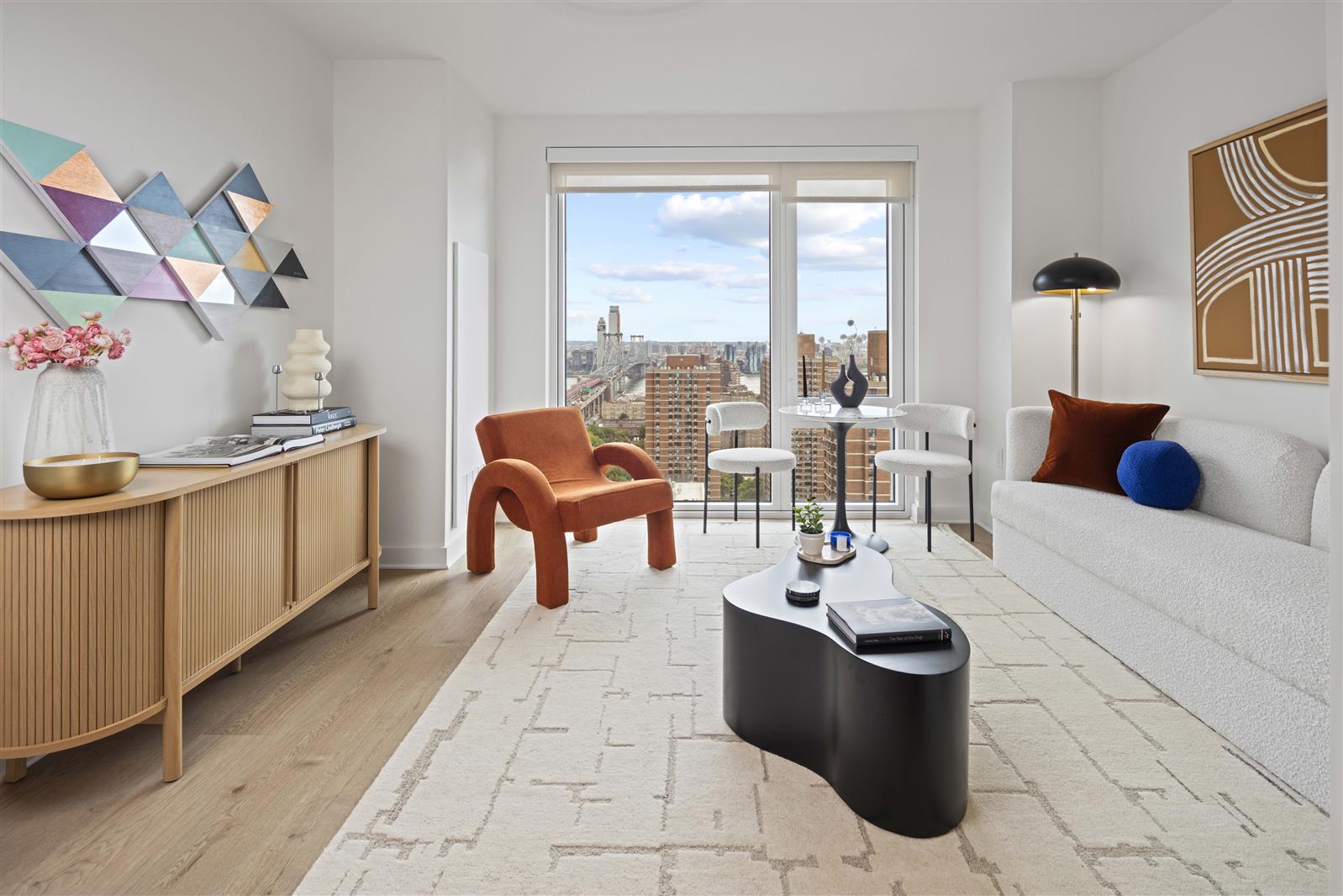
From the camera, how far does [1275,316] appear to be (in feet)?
9.99

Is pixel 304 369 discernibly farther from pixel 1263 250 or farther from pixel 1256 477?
pixel 1263 250

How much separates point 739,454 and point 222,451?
108 inches

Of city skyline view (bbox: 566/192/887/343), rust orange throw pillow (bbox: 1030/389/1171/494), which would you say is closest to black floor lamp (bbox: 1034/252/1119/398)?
rust orange throw pillow (bbox: 1030/389/1171/494)

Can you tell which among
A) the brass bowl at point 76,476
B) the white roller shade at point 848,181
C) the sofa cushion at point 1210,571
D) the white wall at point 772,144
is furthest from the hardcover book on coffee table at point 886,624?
the white roller shade at point 848,181

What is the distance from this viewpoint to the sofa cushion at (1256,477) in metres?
2.54

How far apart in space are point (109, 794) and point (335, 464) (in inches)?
53.6

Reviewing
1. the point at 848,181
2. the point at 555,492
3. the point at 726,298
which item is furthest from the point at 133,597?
the point at 848,181

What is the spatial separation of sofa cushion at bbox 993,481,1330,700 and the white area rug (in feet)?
0.97

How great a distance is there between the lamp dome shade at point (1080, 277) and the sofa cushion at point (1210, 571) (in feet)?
4.14

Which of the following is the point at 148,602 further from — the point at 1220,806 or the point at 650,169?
the point at 650,169

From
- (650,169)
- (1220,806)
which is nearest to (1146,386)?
(1220,806)

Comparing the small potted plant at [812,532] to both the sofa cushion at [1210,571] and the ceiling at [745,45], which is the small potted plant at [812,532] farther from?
the ceiling at [745,45]

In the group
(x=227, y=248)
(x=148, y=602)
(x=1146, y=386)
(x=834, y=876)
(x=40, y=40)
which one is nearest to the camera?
(x=834, y=876)

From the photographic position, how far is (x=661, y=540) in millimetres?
3744
